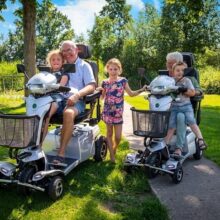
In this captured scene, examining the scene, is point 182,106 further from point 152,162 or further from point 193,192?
point 193,192

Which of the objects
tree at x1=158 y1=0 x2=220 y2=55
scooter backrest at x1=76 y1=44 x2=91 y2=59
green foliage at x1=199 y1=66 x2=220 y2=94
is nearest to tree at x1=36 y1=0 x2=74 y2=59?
tree at x1=158 y1=0 x2=220 y2=55

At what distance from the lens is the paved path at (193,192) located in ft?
13.7

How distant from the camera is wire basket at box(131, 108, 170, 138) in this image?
4.99m

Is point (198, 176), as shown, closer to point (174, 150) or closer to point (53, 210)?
point (174, 150)

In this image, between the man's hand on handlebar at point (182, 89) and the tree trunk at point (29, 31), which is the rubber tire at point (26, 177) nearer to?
the man's hand on handlebar at point (182, 89)

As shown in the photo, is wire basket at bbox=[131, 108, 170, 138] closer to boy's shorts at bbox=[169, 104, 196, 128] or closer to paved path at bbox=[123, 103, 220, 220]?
paved path at bbox=[123, 103, 220, 220]

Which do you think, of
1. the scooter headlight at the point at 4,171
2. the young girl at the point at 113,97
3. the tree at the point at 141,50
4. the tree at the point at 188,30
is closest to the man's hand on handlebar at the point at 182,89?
the young girl at the point at 113,97

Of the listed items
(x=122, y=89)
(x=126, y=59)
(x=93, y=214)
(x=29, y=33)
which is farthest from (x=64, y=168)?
(x=126, y=59)

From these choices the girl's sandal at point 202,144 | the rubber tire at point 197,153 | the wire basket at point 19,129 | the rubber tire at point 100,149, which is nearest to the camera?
the wire basket at point 19,129

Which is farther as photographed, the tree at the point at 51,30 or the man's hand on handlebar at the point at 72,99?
the tree at the point at 51,30

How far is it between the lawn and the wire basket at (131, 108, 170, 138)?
21.8 inches

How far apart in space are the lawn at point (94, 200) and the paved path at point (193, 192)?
0.15m

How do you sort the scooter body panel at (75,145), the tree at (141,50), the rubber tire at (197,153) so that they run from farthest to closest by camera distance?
1. the tree at (141,50)
2. the rubber tire at (197,153)
3. the scooter body panel at (75,145)

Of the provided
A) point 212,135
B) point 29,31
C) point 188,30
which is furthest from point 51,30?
point 212,135
